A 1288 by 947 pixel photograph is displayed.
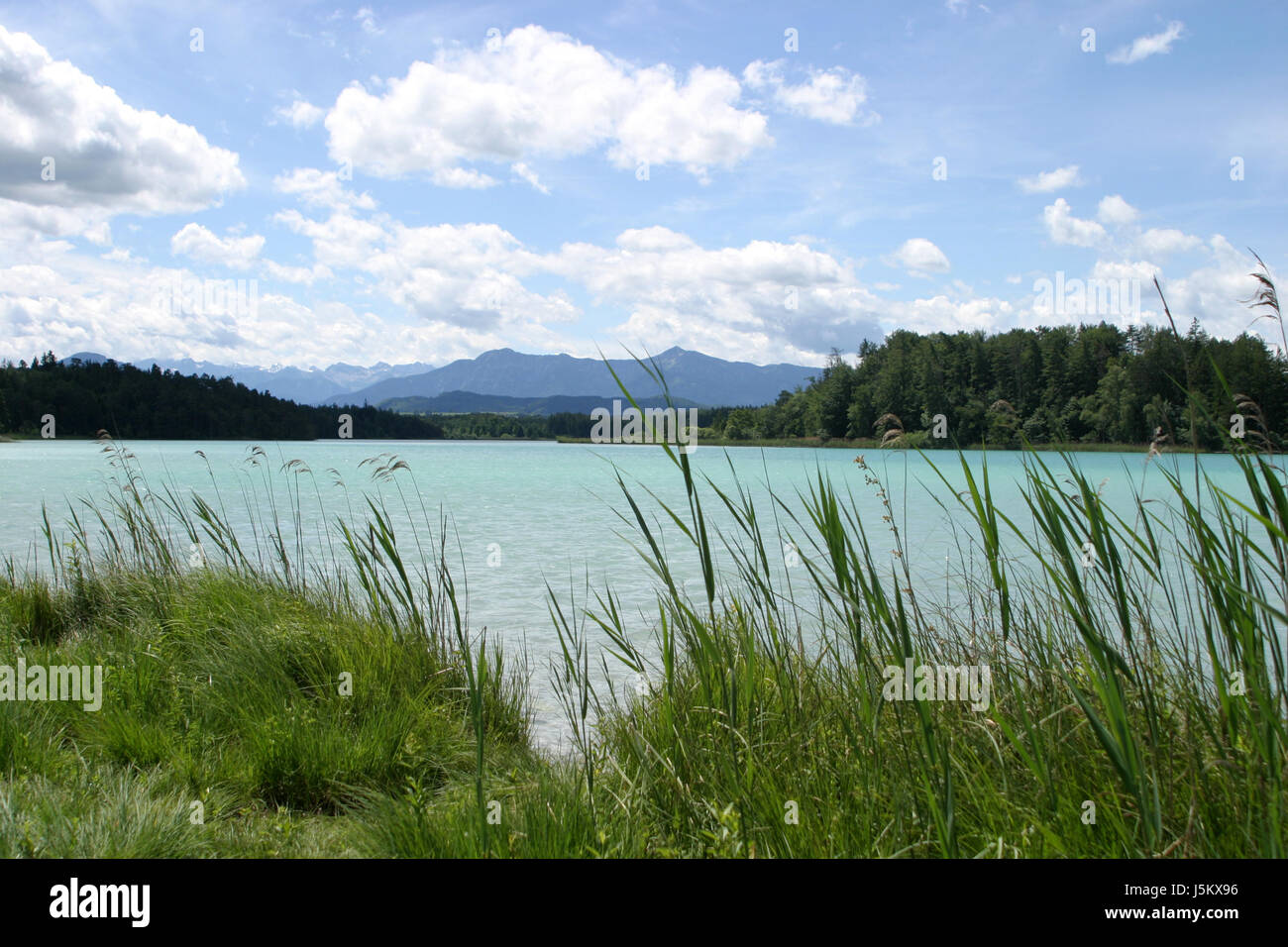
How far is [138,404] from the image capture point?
99.6m

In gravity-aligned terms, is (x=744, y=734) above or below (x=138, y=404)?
below

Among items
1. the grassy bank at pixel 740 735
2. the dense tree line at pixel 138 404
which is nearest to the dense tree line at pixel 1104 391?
the grassy bank at pixel 740 735

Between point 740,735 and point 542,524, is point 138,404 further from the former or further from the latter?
point 740,735

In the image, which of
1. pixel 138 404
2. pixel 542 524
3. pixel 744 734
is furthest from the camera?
pixel 138 404

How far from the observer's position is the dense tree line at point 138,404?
91750mm

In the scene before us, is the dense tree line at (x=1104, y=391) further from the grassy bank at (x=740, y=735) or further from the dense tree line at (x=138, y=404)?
the dense tree line at (x=138, y=404)

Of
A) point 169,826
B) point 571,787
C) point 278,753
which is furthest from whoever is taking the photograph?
point 278,753

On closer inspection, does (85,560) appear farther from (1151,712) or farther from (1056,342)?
(1056,342)

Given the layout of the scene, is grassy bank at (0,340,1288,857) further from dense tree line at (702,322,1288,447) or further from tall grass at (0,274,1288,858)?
dense tree line at (702,322,1288,447)

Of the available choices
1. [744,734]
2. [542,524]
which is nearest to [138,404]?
[542,524]
